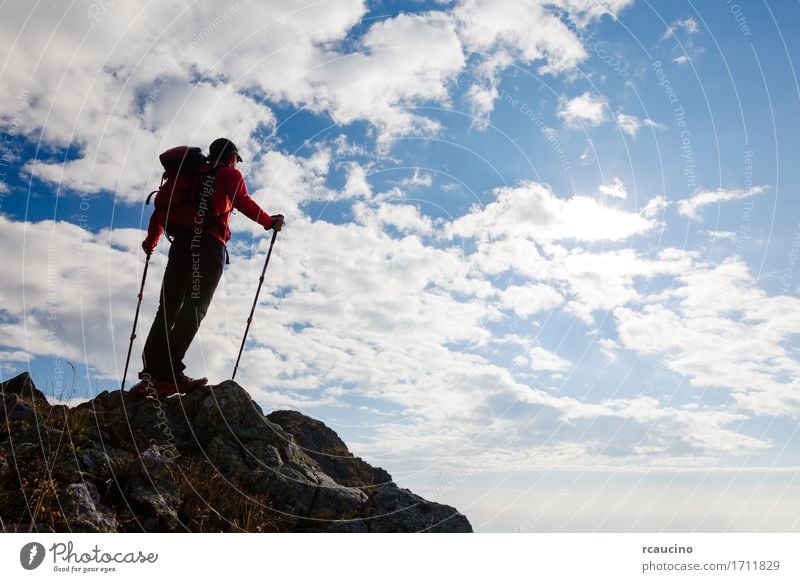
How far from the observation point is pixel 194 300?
450 inches

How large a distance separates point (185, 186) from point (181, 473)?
550 cm

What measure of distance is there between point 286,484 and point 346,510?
3.74ft

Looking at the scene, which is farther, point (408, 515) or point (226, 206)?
point (226, 206)

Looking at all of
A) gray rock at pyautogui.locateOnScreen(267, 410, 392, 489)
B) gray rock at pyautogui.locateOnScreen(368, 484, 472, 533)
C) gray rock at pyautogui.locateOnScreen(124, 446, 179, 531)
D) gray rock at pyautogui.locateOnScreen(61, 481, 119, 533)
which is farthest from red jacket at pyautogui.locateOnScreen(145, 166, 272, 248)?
gray rock at pyautogui.locateOnScreen(368, 484, 472, 533)

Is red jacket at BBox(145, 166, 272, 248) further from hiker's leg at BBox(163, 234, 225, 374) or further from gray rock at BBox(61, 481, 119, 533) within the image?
gray rock at BBox(61, 481, 119, 533)

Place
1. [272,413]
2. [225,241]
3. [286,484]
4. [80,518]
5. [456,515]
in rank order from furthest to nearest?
1. [272,413]
2. [225,241]
3. [456,515]
4. [286,484]
5. [80,518]

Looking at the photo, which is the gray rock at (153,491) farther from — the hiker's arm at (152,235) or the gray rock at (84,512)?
the hiker's arm at (152,235)

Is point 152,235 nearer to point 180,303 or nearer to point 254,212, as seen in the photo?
point 180,303

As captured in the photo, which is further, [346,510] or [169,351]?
[169,351]

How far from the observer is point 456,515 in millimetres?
10773

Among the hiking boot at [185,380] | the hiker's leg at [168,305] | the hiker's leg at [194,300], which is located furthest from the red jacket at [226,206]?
the hiking boot at [185,380]

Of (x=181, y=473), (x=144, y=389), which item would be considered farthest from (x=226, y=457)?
(x=144, y=389)

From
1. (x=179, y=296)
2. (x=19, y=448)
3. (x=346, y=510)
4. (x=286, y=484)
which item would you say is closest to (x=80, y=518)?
(x=19, y=448)

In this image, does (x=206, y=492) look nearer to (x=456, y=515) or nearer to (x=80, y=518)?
(x=80, y=518)
